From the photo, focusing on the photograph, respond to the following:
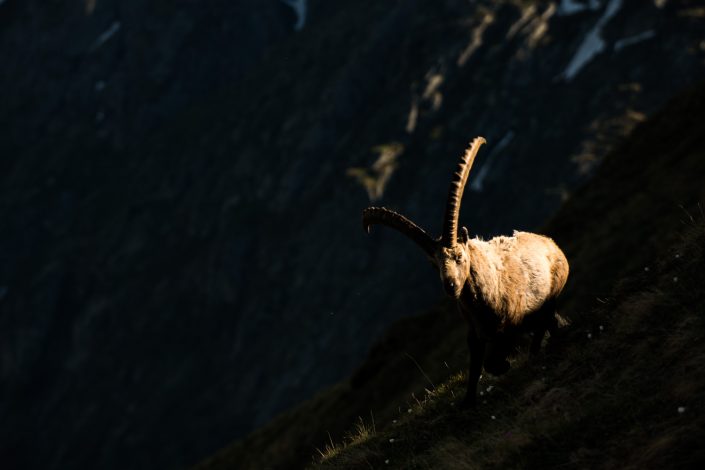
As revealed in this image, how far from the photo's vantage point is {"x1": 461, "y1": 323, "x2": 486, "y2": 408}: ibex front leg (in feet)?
39.3

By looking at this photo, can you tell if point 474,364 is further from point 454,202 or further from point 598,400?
point 454,202

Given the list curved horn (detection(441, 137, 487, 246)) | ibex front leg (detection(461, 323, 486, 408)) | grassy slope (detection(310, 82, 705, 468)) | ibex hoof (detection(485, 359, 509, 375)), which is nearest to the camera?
grassy slope (detection(310, 82, 705, 468))

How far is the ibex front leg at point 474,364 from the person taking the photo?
12.0m

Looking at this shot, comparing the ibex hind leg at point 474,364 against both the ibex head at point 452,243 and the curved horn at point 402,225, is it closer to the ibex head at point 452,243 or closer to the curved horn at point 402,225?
the ibex head at point 452,243

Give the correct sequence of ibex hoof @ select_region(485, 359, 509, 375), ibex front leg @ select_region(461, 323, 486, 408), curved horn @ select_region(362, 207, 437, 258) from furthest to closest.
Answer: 1. ibex hoof @ select_region(485, 359, 509, 375)
2. ibex front leg @ select_region(461, 323, 486, 408)
3. curved horn @ select_region(362, 207, 437, 258)

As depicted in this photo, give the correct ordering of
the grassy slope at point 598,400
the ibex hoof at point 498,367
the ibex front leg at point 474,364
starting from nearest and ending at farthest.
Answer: the grassy slope at point 598,400
the ibex front leg at point 474,364
the ibex hoof at point 498,367

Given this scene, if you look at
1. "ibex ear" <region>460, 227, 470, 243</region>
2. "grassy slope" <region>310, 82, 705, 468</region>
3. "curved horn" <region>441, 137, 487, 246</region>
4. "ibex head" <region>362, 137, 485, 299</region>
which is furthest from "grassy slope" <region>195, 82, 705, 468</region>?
"curved horn" <region>441, 137, 487, 246</region>

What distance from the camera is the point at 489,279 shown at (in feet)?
39.2

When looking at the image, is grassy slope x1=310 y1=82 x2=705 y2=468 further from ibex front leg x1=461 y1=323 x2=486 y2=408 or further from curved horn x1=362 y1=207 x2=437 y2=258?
curved horn x1=362 y1=207 x2=437 y2=258

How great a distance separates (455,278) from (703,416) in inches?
154

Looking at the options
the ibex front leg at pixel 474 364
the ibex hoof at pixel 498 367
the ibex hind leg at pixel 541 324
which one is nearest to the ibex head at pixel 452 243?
the ibex front leg at pixel 474 364

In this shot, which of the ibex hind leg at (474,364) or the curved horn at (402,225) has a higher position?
the curved horn at (402,225)

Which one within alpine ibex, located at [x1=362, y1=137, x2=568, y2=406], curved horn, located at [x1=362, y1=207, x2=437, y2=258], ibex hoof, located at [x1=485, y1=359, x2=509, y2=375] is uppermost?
curved horn, located at [x1=362, y1=207, x2=437, y2=258]

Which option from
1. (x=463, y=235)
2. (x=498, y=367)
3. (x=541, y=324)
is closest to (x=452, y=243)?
(x=463, y=235)
